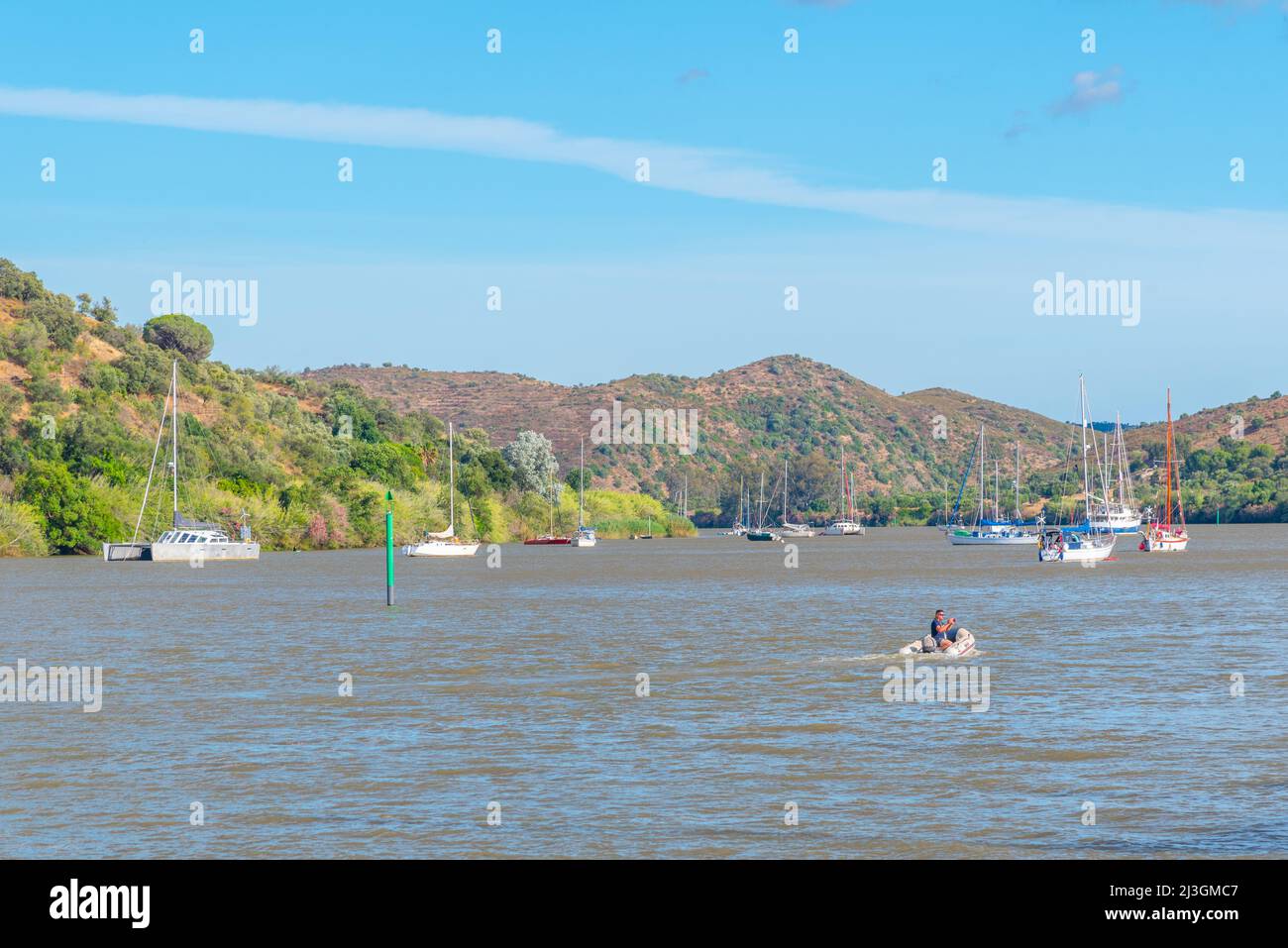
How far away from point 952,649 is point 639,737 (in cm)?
1493

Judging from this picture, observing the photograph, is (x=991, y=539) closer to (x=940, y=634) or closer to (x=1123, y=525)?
(x=1123, y=525)

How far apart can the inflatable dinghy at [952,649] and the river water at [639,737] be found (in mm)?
495

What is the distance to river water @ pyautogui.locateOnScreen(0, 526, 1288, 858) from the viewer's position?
20859 mm

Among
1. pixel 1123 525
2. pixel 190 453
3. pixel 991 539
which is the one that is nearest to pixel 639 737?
pixel 190 453

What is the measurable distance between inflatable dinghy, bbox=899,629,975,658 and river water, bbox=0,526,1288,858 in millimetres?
495

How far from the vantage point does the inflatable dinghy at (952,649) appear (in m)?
41.5

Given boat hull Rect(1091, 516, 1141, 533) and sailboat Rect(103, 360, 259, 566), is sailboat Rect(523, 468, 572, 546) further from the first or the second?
sailboat Rect(103, 360, 259, 566)

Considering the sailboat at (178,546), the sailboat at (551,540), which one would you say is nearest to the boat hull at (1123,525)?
the sailboat at (551,540)

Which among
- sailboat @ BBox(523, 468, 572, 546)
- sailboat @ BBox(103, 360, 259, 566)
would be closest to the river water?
sailboat @ BBox(103, 360, 259, 566)

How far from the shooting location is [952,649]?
41.5 meters
